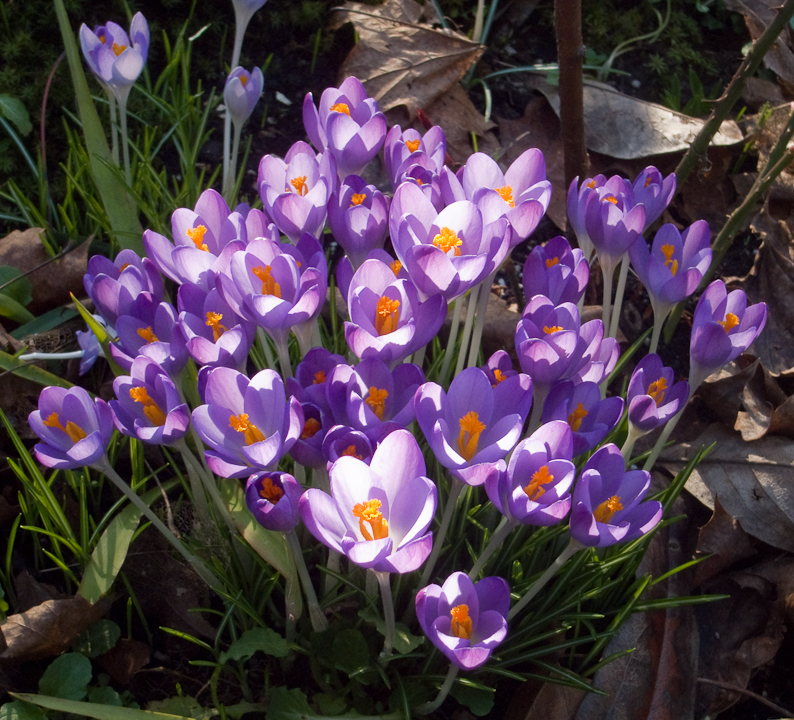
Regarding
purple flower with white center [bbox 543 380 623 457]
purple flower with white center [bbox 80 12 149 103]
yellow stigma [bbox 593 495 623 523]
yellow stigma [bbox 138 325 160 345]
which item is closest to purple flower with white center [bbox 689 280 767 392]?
purple flower with white center [bbox 543 380 623 457]

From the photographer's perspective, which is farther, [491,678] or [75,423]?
[491,678]

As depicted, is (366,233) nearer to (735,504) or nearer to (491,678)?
(491,678)

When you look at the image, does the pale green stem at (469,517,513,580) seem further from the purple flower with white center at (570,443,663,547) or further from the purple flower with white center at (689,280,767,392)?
the purple flower with white center at (689,280,767,392)

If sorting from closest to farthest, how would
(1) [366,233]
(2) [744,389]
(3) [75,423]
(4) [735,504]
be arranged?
(3) [75,423] < (1) [366,233] < (4) [735,504] < (2) [744,389]

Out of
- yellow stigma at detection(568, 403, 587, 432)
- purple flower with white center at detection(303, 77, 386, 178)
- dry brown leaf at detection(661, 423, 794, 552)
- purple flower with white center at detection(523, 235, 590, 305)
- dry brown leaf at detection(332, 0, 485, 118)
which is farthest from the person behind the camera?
dry brown leaf at detection(332, 0, 485, 118)

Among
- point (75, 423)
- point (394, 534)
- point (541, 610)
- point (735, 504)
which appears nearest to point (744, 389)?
point (735, 504)

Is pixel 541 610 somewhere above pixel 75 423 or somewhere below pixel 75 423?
below

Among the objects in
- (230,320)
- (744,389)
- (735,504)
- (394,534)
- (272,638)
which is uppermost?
(230,320)
